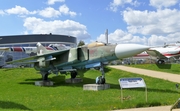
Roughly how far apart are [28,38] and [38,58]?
155ft

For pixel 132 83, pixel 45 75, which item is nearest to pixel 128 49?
pixel 132 83

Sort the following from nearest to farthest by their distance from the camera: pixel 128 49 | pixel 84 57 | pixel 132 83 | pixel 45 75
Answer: pixel 132 83
pixel 128 49
pixel 84 57
pixel 45 75

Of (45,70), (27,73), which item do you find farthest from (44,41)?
(45,70)

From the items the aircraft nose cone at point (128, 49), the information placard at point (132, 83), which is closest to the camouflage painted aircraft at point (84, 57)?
the aircraft nose cone at point (128, 49)

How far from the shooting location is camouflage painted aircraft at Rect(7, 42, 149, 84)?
43.2 ft

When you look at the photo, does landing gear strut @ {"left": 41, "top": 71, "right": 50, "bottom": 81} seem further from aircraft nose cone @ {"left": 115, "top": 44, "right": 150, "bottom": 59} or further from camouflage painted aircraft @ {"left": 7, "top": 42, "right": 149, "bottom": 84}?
aircraft nose cone @ {"left": 115, "top": 44, "right": 150, "bottom": 59}

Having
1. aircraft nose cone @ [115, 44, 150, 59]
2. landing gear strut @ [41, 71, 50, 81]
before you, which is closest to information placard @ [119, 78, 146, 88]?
aircraft nose cone @ [115, 44, 150, 59]

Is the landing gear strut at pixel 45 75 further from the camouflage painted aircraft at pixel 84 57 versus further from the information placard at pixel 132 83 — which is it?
the information placard at pixel 132 83

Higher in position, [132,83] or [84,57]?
[84,57]

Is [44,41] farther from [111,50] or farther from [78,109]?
[78,109]

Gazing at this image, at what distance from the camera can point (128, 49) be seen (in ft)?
42.2

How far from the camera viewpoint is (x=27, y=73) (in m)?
22.5

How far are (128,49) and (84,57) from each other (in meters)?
3.60

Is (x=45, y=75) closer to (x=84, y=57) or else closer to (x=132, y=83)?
(x=84, y=57)
